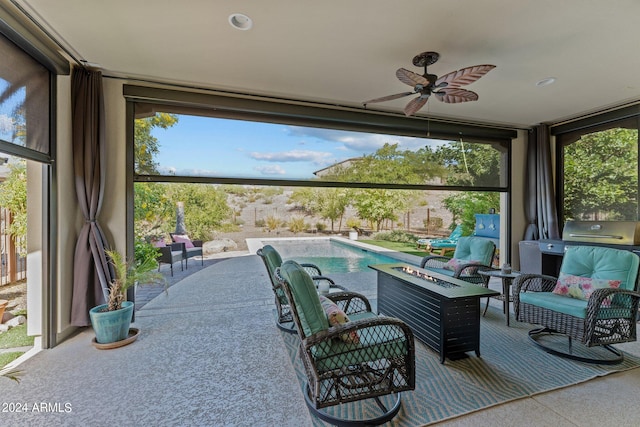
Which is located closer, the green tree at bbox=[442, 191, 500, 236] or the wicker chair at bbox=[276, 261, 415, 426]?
the wicker chair at bbox=[276, 261, 415, 426]

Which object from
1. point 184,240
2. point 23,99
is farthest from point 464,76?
point 184,240

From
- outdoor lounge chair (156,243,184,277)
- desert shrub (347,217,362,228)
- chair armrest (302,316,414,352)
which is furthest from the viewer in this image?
desert shrub (347,217,362,228)

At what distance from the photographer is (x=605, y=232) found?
4.05 meters

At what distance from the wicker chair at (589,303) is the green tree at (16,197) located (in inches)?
191

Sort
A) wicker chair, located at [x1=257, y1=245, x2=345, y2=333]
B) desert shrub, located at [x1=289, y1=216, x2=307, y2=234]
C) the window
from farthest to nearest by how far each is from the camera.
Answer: desert shrub, located at [x1=289, y1=216, x2=307, y2=234] < the window < wicker chair, located at [x1=257, y1=245, x2=345, y2=333]

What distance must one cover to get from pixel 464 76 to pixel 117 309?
378 cm

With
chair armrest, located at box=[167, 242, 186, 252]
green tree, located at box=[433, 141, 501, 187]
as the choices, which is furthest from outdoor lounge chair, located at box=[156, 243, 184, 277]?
green tree, located at box=[433, 141, 501, 187]

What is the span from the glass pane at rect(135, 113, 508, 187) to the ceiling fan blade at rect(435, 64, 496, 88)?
195 cm

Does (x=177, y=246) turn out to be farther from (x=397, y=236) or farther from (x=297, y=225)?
(x=397, y=236)

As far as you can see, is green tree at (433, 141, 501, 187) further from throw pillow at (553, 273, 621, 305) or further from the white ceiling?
throw pillow at (553, 273, 621, 305)

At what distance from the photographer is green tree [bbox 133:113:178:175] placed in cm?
363

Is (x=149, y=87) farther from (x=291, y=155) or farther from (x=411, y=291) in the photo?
(x=411, y=291)

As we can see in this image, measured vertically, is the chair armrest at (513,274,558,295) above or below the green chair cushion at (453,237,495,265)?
below

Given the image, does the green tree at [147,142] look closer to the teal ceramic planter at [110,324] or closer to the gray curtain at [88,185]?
the gray curtain at [88,185]
